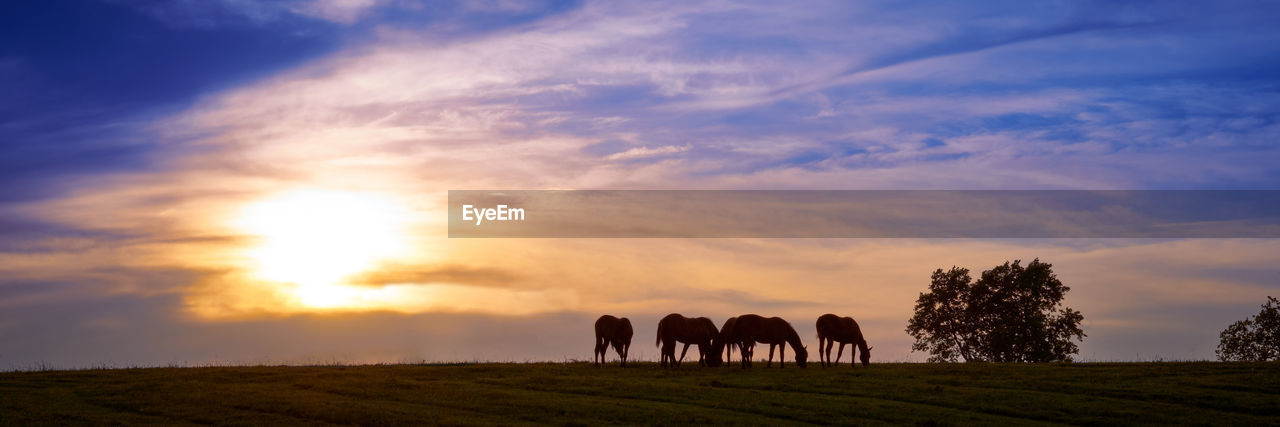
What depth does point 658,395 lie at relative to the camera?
97.3ft

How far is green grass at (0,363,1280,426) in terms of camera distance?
85.3 ft

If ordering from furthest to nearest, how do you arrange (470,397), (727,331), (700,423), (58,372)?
(727,331)
(58,372)
(470,397)
(700,423)

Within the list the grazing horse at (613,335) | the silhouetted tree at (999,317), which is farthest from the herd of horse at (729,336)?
the silhouetted tree at (999,317)

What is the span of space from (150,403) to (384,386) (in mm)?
7201

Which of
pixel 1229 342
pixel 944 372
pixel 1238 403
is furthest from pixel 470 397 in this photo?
pixel 1229 342

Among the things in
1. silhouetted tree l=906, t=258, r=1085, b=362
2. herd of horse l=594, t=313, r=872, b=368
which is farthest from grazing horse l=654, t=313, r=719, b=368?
silhouetted tree l=906, t=258, r=1085, b=362

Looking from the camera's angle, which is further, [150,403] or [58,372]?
[58,372]

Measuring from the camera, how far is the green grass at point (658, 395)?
26.0 meters

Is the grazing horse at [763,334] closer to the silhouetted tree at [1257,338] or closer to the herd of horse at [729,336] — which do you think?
the herd of horse at [729,336]

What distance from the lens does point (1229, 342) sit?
205 ft

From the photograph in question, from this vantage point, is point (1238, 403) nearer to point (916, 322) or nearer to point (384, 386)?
point (384, 386)

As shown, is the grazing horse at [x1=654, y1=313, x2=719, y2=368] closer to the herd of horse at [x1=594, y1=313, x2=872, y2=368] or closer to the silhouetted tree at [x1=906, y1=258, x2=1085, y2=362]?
the herd of horse at [x1=594, y1=313, x2=872, y2=368]

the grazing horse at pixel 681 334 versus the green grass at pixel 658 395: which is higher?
the grazing horse at pixel 681 334

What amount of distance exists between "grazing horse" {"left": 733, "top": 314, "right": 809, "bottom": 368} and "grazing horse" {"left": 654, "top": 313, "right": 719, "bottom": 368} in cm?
144
